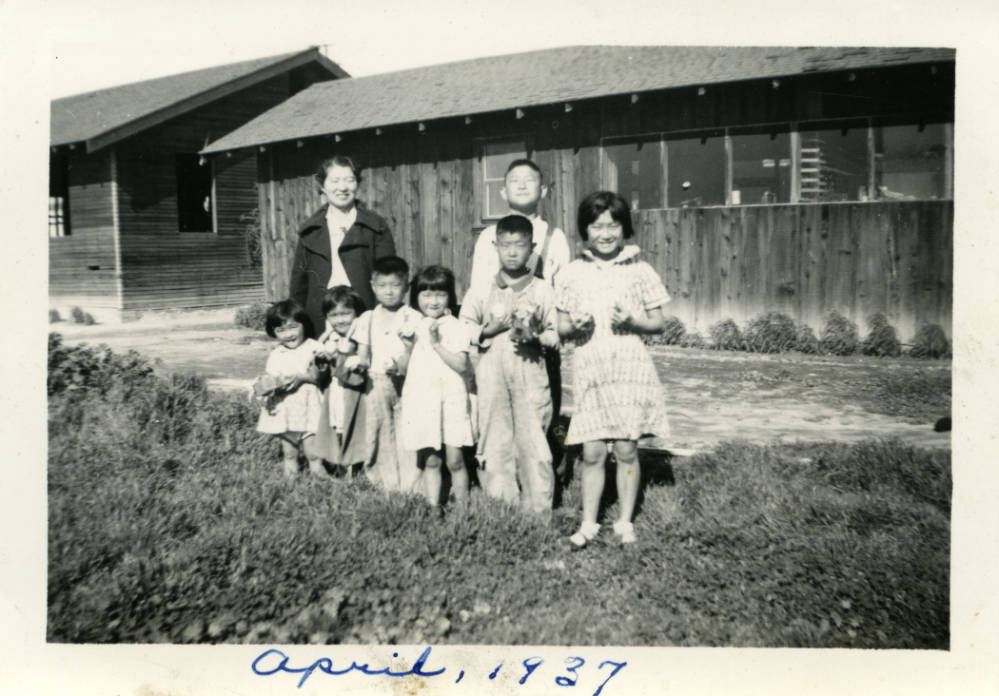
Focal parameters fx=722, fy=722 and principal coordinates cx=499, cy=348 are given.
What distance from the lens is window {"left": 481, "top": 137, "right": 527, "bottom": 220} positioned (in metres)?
9.92

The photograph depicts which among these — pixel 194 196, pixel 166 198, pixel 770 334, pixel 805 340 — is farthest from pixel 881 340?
pixel 194 196

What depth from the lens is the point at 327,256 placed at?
380 centimetres

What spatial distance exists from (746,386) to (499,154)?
17.5 feet

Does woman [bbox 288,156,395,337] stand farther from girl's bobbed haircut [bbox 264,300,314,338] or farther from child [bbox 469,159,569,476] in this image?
child [bbox 469,159,569,476]

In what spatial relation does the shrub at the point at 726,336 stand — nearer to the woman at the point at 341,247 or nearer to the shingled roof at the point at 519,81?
the shingled roof at the point at 519,81

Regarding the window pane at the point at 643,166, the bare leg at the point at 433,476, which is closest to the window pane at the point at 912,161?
the window pane at the point at 643,166

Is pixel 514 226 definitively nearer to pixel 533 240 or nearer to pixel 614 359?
pixel 533 240

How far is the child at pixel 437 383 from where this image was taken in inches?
133

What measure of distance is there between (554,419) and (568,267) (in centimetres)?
87

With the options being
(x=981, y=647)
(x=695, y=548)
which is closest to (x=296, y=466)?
(x=695, y=548)

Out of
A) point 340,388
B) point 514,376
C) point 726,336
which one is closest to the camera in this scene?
point 514,376

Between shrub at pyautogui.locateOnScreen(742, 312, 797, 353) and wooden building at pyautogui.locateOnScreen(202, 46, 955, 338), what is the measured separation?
15 centimetres

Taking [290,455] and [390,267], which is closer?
[390,267]

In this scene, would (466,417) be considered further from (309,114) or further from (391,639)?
(309,114)
